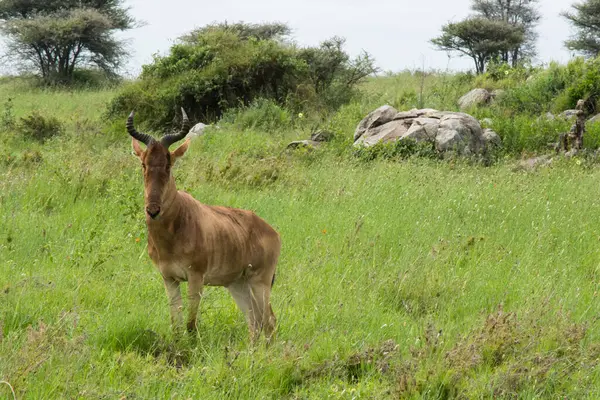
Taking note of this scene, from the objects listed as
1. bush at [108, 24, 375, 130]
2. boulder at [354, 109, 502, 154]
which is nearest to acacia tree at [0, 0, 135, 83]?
bush at [108, 24, 375, 130]

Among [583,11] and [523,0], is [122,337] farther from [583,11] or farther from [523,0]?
[523,0]

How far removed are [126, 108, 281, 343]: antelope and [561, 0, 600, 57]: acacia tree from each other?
1420 inches

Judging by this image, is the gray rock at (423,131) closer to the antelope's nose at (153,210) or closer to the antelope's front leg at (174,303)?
the antelope's front leg at (174,303)

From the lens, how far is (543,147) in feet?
56.1

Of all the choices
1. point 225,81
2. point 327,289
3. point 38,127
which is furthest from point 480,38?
point 327,289

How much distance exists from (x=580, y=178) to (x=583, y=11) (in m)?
28.9

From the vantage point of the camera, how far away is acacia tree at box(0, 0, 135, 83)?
3331 centimetres

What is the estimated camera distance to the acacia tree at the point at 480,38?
118 ft

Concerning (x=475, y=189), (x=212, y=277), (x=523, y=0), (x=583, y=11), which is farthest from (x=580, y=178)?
(x=523, y=0)

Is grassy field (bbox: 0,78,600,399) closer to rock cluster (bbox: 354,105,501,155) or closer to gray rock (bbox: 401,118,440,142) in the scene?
rock cluster (bbox: 354,105,501,155)

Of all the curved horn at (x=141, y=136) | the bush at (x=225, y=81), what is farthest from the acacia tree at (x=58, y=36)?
the curved horn at (x=141, y=136)

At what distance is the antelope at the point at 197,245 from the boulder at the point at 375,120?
11.9 meters

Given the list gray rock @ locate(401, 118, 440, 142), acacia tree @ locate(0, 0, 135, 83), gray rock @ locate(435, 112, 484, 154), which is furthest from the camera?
acacia tree @ locate(0, 0, 135, 83)

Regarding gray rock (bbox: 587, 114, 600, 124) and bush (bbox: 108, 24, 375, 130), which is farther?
bush (bbox: 108, 24, 375, 130)
